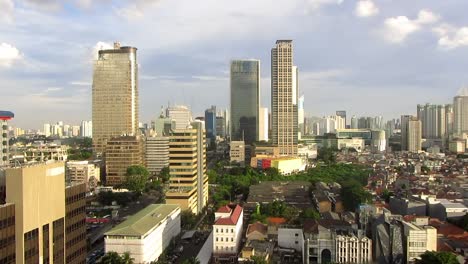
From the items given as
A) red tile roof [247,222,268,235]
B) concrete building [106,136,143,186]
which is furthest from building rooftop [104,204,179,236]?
concrete building [106,136,143,186]

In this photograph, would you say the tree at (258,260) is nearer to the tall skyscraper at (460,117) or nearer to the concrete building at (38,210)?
the concrete building at (38,210)

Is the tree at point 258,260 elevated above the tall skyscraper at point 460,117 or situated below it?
below

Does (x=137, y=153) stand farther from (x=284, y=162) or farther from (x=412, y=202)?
(x=412, y=202)

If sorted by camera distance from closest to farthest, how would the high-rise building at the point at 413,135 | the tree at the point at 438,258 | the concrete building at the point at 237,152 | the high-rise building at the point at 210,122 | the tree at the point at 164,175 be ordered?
the tree at the point at 438,258 < the tree at the point at 164,175 < the concrete building at the point at 237,152 < the high-rise building at the point at 413,135 < the high-rise building at the point at 210,122

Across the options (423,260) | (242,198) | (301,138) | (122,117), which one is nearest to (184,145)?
(242,198)

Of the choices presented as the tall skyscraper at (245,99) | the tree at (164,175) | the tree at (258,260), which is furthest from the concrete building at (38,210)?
the tall skyscraper at (245,99)

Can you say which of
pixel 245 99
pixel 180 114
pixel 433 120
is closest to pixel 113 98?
pixel 180 114
